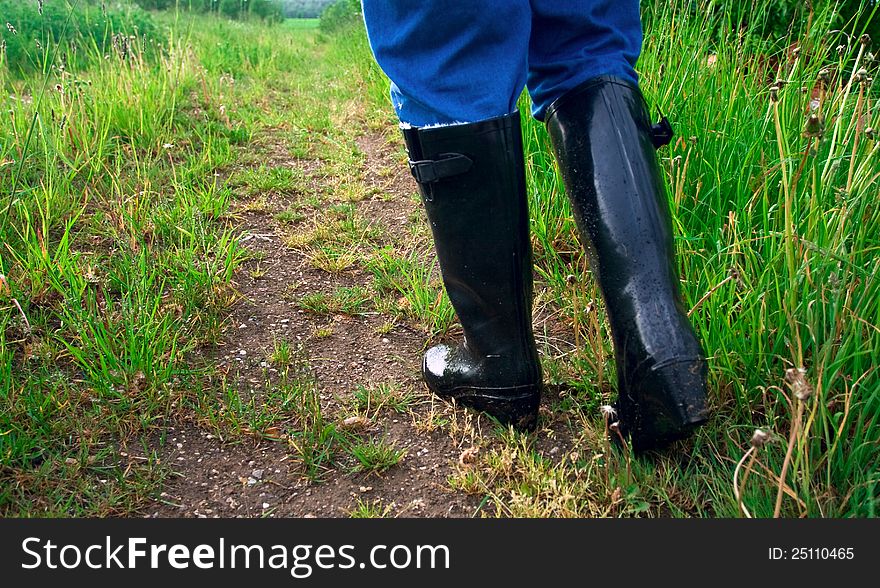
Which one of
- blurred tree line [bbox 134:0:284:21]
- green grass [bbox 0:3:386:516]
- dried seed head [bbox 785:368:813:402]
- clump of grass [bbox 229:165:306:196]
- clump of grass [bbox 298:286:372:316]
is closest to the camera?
dried seed head [bbox 785:368:813:402]

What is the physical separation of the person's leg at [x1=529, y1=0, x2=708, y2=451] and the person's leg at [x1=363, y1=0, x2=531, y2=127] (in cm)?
12

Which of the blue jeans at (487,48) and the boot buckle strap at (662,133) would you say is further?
the boot buckle strap at (662,133)

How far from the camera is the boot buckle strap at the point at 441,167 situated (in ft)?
4.17

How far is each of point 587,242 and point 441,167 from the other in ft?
1.04

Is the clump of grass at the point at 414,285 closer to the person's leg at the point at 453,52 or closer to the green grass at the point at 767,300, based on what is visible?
the green grass at the point at 767,300

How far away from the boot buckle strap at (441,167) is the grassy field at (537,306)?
383mm

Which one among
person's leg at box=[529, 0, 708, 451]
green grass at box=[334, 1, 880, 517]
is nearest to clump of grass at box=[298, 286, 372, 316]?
green grass at box=[334, 1, 880, 517]

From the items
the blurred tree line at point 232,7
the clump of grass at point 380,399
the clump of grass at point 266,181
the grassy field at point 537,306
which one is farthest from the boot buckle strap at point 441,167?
the blurred tree line at point 232,7

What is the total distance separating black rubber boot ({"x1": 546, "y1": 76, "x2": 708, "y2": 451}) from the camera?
117 cm

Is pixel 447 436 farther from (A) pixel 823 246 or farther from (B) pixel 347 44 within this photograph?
(B) pixel 347 44

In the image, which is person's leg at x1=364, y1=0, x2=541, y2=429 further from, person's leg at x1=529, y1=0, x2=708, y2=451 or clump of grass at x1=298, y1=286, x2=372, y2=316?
clump of grass at x1=298, y1=286, x2=372, y2=316

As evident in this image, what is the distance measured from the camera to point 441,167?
50.6 inches

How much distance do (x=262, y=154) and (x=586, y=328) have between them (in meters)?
2.05

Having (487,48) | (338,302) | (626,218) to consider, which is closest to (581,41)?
(487,48)
